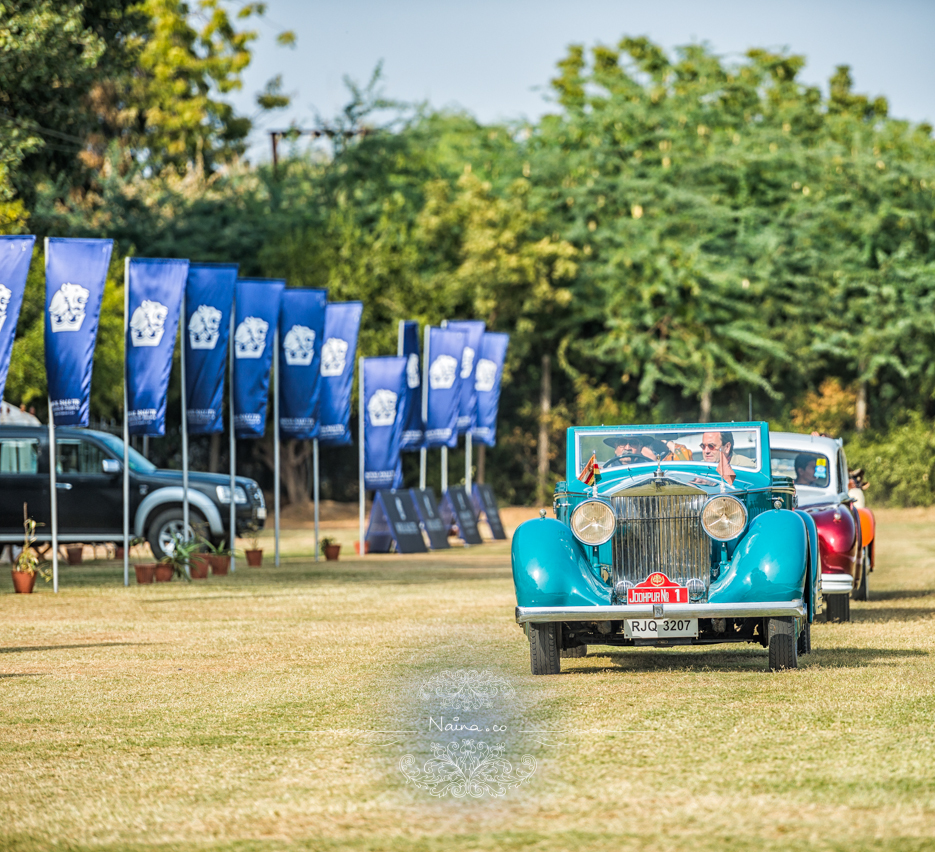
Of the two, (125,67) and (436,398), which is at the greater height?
(125,67)

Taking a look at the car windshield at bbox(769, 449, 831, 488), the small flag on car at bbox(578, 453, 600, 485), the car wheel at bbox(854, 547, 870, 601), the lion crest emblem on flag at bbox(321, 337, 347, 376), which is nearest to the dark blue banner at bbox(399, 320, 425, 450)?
the lion crest emblem on flag at bbox(321, 337, 347, 376)

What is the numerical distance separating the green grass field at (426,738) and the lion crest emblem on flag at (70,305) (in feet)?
13.8

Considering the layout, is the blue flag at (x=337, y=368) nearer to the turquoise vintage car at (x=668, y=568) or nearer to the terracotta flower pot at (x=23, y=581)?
the terracotta flower pot at (x=23, y=581)

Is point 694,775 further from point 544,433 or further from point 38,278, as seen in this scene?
point 544,433

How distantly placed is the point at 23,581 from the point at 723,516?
9713 millimetres

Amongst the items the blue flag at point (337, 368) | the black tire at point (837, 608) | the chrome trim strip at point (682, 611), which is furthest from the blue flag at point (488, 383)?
the chrome trim strip at point (682, 611)

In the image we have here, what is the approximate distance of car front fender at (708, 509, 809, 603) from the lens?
8836 millimetres

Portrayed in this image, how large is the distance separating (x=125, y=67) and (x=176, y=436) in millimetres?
12550

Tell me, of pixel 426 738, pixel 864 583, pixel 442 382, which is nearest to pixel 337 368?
pixel 442 382

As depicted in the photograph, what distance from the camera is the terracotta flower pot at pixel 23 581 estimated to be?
1588 centimetres

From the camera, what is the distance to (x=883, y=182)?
36.2m

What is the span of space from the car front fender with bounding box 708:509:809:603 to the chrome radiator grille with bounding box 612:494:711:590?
0.22 m

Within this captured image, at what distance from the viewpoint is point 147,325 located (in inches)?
666

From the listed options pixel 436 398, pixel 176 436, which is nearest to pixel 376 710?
pixel 436 398
